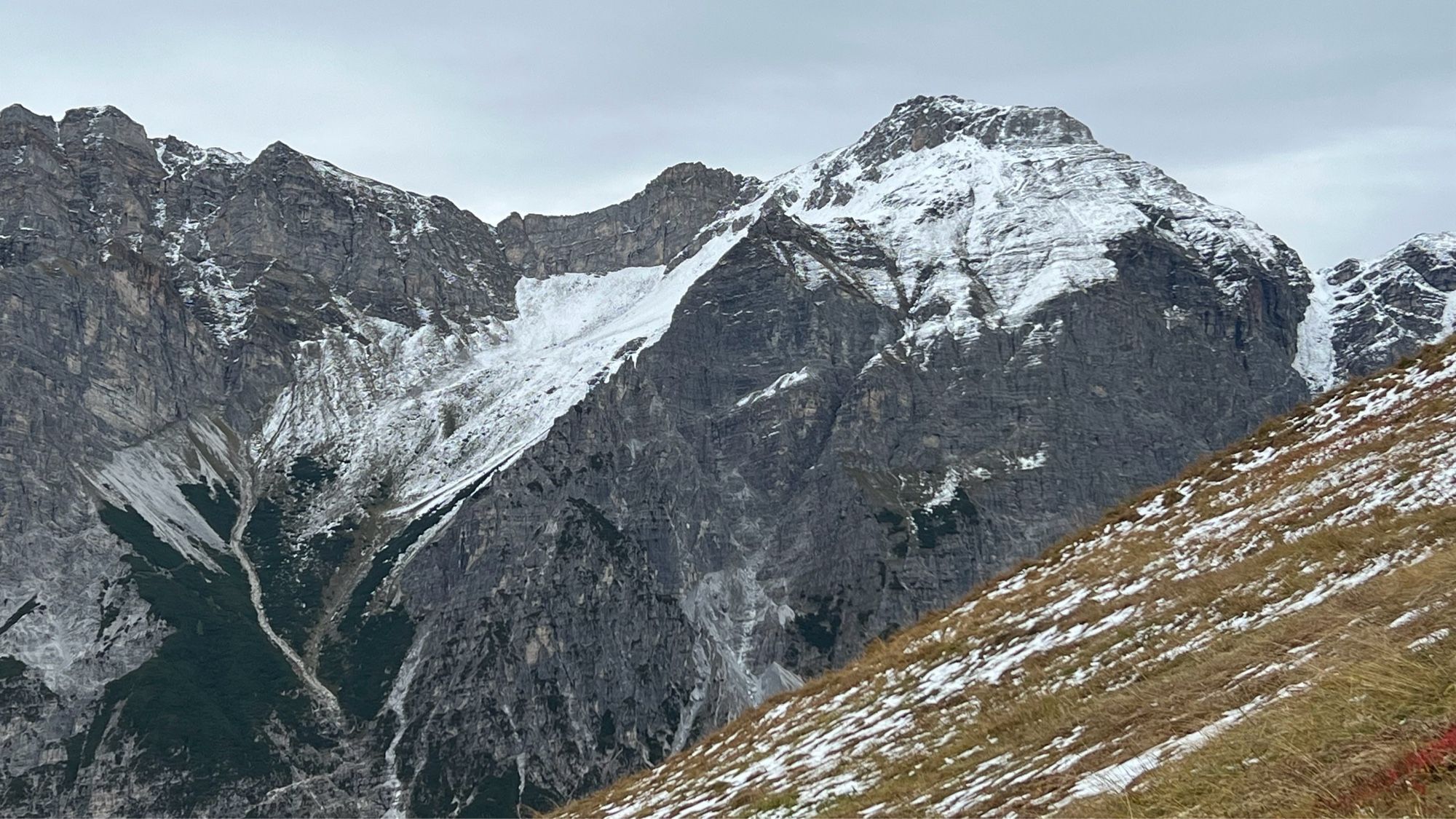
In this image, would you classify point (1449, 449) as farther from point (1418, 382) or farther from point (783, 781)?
point (783, 781)

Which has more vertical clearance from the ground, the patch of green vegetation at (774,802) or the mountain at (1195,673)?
the mountain at (1195,673)

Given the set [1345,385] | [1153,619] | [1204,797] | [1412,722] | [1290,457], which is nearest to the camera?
[1412,722]

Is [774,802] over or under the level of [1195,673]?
under

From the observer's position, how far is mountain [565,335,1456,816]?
1079 centimetres

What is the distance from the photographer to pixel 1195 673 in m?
15.8

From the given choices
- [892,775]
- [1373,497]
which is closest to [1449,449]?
[1373,497]

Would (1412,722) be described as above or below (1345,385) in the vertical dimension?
below

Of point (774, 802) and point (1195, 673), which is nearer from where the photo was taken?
point (1195, 673)

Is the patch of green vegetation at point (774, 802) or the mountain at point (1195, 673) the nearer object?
the mountain at point (1195, 673)

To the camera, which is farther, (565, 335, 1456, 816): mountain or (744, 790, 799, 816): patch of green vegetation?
(744, 790, 799, 816): patch of green vegetation

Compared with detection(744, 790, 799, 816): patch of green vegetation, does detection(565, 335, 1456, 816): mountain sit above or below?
above

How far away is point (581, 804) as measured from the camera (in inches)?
1163

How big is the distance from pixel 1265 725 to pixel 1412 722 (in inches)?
64.6

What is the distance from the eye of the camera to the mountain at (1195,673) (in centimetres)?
1079
